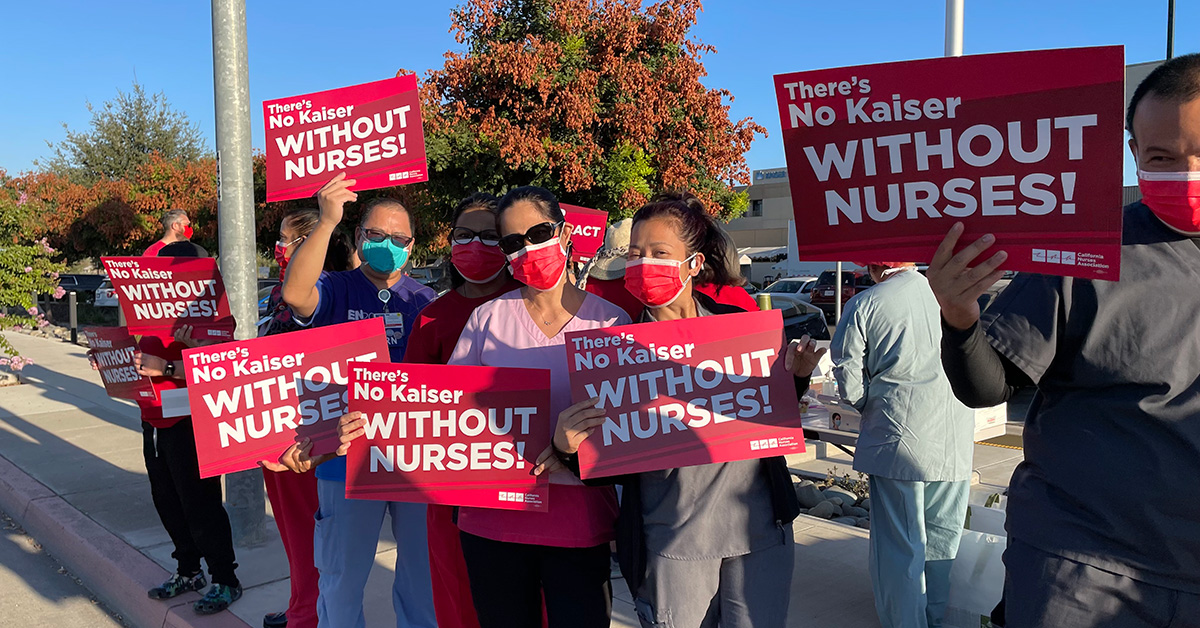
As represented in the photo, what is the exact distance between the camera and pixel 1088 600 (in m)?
1.70

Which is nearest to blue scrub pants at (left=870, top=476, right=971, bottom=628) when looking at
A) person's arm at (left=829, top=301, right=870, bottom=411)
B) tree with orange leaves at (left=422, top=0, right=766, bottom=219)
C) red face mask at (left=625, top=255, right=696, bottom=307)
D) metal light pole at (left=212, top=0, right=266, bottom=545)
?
person's arm at (left=829, top=301, right=870, bottom=411)

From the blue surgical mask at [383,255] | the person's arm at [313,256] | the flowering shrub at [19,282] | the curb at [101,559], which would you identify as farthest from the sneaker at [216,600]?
the flowering shrub at [19,282]

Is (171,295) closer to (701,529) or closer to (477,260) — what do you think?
(477,260)

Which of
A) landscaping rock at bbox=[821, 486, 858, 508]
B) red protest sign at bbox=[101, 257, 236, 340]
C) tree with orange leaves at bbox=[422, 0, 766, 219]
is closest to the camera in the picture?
red protest sign at bbox=[101, 257, 236, 340]

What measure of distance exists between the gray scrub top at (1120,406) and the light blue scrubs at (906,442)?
6.40 ft

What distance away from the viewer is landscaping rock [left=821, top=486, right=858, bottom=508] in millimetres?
6656

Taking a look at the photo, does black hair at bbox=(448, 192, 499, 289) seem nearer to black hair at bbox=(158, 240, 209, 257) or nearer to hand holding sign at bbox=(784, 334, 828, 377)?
hand holding sign at bbox=(784, 334, 828, 377)

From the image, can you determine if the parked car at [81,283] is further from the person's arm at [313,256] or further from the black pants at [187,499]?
the person's arm at [313,256]

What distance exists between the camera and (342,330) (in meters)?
3.23

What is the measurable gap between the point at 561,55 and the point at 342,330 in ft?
36.8

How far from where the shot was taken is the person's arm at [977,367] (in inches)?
69.1

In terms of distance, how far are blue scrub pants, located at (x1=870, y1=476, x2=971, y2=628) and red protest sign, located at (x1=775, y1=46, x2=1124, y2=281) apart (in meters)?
2.09

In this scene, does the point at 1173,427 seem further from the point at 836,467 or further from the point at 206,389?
the point at 836,467

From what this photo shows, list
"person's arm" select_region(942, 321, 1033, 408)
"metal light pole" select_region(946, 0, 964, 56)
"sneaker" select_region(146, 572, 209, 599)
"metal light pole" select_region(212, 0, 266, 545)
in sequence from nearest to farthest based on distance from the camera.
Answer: "person's arm" select_region(942, 321, 1033, 408), "sneaker" select_region(146, 572, 209, 599), "metal light pole" select_region(212, 0, 266, 545), "metal light pole" select_region(946, 0, 964, 56)
